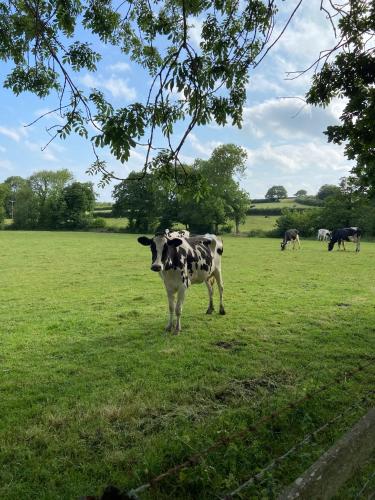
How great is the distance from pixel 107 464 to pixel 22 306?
8.61 m

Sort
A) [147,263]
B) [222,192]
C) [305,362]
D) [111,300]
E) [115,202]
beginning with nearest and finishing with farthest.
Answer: [305,362], [111,300], [147,263], [222,192], [115,202]

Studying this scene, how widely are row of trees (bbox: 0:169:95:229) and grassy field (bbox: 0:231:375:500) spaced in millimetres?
69967

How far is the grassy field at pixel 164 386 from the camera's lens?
3.66m

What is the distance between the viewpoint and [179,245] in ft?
28.0

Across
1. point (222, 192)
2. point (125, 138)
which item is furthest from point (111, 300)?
point (222, 192)

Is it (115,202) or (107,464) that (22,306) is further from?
(115,202)

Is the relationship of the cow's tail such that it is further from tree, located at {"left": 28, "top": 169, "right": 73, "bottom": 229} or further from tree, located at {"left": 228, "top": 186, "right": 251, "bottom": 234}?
tree, located at {"left": 28, "top": 169, "right": 73, "bottom": 229}

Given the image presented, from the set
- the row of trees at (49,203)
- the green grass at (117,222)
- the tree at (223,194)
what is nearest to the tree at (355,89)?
the tree at (223,194)

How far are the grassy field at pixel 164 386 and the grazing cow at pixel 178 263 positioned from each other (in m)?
0.84

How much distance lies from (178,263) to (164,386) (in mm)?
3318

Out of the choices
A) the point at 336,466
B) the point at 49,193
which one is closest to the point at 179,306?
the point at 336,466

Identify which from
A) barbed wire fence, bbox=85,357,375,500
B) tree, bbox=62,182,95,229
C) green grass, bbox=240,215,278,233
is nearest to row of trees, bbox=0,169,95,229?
tree, bbox=62,182,95,229

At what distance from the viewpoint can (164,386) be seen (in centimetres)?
551

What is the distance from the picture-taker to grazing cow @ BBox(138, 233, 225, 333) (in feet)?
26.4
